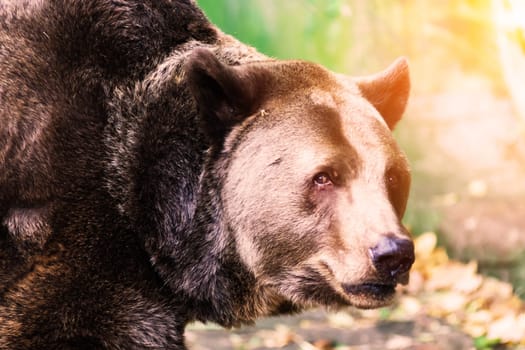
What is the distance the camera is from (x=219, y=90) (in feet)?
11.3

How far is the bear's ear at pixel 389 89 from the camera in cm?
384

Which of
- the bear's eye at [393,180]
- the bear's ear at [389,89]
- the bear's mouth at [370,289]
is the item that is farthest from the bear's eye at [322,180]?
the bear's ear at [389,89]

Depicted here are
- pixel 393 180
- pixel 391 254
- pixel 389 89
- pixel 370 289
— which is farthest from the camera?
pixel 389 89

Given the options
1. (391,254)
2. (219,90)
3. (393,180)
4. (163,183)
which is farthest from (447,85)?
(391,254)

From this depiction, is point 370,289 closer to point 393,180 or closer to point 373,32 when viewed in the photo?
point 393,180

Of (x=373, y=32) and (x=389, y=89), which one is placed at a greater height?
(x=389, y=89)

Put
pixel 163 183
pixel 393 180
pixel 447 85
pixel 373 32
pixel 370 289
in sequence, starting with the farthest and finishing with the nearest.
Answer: pixel 373 32, pixel 447 85, pixel 163 183, pixel 393 180, pixel 370 289

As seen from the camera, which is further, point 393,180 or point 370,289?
point 393,180

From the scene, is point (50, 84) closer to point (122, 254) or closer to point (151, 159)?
point (151, 159)

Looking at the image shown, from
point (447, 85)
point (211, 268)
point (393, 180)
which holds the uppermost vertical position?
point (393, 180)

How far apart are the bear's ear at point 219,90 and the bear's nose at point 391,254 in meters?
0.89

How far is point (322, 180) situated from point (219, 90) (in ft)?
2.04

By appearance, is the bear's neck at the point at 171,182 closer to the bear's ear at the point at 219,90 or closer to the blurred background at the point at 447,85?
the bear's ear at the point at 219,90

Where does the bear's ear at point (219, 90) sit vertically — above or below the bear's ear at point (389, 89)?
below
